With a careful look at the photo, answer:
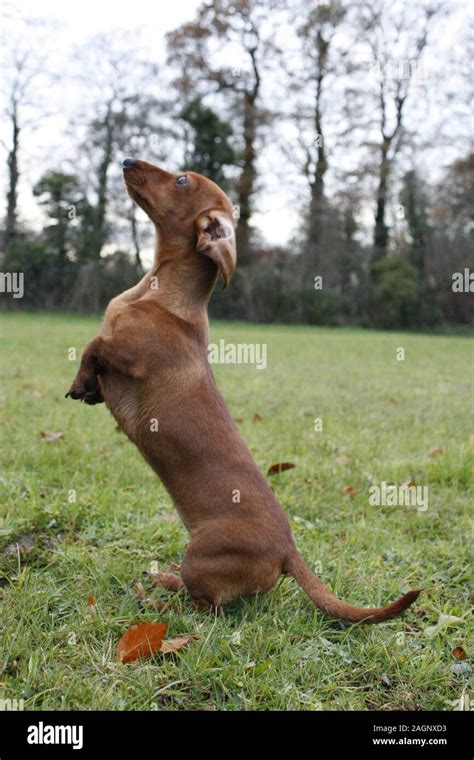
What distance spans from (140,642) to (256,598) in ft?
1.65

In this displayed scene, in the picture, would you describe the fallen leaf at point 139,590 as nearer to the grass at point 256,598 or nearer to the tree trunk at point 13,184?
the grass at point 256,598

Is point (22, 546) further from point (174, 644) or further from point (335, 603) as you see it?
point (335, 603)

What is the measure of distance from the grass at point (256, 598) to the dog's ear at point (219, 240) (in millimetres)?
1276

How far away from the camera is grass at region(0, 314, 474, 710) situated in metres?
1.99

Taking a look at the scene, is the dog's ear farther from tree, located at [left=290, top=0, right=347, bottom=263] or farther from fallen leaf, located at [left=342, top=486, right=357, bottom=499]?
tree, located at [left=290, top=0, right=347, bottom=263]

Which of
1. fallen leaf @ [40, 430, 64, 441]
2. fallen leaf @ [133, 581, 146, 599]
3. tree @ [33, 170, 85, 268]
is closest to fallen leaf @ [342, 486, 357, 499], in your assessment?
fallen leaf @ [133, 581, 146, 599]

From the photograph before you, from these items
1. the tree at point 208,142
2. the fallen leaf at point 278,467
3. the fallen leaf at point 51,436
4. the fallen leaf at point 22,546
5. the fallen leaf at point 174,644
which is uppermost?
the tree at point 208,142

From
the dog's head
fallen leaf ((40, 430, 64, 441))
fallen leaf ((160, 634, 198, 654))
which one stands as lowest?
fallen leaf ((160, 634, 198, 654))

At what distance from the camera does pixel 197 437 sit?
2379 millimetres

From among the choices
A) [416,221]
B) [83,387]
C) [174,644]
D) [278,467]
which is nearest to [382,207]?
[416,221]


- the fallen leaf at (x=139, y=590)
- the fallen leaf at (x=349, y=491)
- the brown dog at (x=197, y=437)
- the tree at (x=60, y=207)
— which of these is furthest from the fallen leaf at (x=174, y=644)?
the tree at (x=60, y=207)

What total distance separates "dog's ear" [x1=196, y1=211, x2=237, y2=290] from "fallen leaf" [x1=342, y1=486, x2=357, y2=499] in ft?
6.00

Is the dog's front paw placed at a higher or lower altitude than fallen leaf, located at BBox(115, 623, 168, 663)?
higher

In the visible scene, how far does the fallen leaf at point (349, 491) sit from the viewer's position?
3.77 metres
